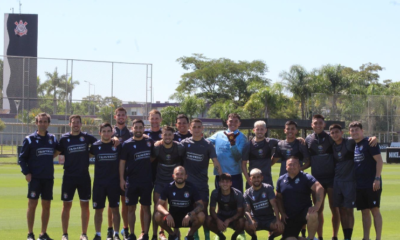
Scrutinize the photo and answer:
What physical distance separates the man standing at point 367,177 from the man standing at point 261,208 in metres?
1.51

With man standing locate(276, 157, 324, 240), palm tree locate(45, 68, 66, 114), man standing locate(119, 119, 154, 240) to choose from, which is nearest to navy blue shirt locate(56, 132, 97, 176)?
man standing locate(119, 119, 154, 240)

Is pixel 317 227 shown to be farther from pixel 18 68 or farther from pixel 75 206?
pixel 18 68

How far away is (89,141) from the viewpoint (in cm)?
1023

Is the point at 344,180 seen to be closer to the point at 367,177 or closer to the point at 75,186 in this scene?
the point at 367,177

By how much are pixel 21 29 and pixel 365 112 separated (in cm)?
5256

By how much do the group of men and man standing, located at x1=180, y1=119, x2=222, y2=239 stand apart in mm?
17

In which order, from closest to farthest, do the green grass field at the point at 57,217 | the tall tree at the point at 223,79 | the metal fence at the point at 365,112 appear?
the green grass field at the point at 57,217, the metal fence at the point at 365,112, the tall tree at the point at 223,79

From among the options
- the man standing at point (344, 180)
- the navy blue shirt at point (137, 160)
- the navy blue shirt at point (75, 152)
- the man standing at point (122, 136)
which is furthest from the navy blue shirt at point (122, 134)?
the man standing at point (344, 180)

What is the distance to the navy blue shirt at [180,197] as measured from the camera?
31.0 feet

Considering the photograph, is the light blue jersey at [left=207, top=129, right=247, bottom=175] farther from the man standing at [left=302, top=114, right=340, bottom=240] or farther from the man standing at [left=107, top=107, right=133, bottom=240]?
the man standing at [left=107, top=107, right=133, bottom=240]

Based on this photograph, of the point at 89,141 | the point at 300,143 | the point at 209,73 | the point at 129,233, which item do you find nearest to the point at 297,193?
the point at 300,143

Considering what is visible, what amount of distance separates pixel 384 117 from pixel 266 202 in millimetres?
36584

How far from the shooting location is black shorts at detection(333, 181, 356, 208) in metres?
9.80

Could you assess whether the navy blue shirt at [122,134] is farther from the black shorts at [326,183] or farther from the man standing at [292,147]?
the black shorts at [326,183]
